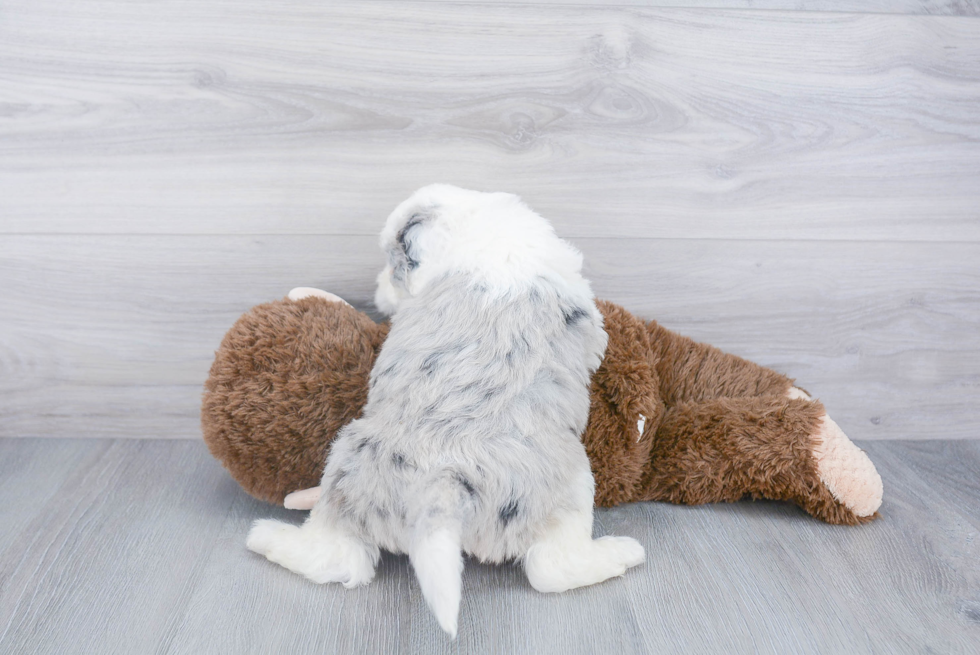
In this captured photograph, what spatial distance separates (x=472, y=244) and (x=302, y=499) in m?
0.48

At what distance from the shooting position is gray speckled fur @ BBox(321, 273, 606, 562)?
959 mm

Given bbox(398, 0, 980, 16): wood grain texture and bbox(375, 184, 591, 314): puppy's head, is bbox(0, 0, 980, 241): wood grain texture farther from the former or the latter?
bbox(375, 184, 591, 314): puppy's head

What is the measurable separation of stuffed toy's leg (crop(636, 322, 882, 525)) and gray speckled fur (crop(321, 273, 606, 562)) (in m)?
0.27

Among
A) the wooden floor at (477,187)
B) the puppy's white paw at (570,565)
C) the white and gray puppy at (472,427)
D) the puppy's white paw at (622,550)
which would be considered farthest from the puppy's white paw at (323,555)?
the puppy's white paw at (622,550)

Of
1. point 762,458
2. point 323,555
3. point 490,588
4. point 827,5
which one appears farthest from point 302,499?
point 827,5

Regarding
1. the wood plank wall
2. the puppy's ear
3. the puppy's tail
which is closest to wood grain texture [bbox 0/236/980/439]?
the wood plank wall

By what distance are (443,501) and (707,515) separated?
0.54 m

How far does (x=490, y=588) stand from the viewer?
1.03 metres

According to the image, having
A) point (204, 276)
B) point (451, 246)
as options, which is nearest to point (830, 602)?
point (451, 246)

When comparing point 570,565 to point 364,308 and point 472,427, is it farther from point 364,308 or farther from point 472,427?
point 364,308

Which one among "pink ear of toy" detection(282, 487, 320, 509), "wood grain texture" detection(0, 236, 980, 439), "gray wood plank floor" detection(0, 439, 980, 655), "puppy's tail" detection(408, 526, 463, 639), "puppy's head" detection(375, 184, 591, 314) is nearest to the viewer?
"puppy's tail" detection(408, 526, 463, 639)

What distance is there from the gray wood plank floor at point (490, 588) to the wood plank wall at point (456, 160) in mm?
342

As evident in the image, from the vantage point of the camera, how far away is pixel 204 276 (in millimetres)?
1396

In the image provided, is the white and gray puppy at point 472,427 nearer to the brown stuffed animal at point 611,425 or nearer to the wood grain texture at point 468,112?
the brown stuffed animal at point 611,425
